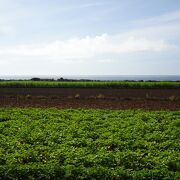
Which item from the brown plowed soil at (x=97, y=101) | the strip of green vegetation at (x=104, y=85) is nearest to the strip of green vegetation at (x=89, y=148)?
the brown plowed soil at (x=97, y=101)

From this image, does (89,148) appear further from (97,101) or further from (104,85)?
(104,85)

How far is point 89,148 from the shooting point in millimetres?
12516

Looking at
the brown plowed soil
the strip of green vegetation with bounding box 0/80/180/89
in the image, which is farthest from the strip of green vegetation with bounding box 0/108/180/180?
the strip of green vegetation with bounding box 0/80/180/89

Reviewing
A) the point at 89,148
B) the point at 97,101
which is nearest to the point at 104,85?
the point at 97,101

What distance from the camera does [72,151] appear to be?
11.9 metres

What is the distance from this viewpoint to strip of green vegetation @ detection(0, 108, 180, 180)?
10.0 m

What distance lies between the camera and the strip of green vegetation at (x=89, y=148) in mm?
10039

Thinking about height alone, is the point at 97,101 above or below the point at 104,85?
below

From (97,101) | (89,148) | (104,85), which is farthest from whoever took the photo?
(104,85)

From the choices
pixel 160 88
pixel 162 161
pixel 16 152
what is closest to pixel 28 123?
pixel 16 152

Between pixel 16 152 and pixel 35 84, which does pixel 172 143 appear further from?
pixel 35 84

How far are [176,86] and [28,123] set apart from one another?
34019mm

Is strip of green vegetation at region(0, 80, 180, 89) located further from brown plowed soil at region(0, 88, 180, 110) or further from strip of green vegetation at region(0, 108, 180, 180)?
strip of green vegetation at region(0, 108, 180, 180)

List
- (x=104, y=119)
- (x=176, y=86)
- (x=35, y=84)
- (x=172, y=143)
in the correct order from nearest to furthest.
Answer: (x=172, y=143), (x=104, y=119), (x=176, y=86), (x=35, y=84)
